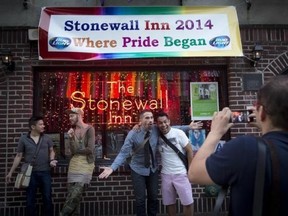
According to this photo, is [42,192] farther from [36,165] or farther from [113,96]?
[113,96]

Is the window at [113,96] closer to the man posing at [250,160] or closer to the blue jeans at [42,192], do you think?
the blue jeans at [42,192]

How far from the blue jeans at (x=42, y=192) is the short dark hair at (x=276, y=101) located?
511 centimetres

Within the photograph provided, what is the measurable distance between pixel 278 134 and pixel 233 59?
5.69 m

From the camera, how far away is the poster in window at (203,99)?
752 cm

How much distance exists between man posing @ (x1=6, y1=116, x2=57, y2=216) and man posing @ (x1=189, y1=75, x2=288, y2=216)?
15.9ft

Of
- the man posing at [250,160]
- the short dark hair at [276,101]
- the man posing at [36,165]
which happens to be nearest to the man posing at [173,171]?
the man posing at [36,165]

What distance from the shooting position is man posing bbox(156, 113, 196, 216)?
5980 millimetres

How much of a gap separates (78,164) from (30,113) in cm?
157

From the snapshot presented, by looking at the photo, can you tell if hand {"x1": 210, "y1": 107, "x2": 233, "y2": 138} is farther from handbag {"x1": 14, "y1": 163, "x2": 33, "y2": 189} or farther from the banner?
the banner

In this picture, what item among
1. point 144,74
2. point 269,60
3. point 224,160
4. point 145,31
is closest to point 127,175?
point 144,74

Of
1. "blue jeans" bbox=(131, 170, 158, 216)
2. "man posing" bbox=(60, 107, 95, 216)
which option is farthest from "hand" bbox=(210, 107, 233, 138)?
"man posing" bbox=(60, 107, 95, 216)

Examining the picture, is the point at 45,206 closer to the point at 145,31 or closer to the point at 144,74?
the point at 144,74

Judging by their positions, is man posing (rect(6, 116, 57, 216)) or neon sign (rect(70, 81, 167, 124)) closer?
man posing (rect(6, 116, 57, 216))

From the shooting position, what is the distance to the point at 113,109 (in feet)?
24.5
